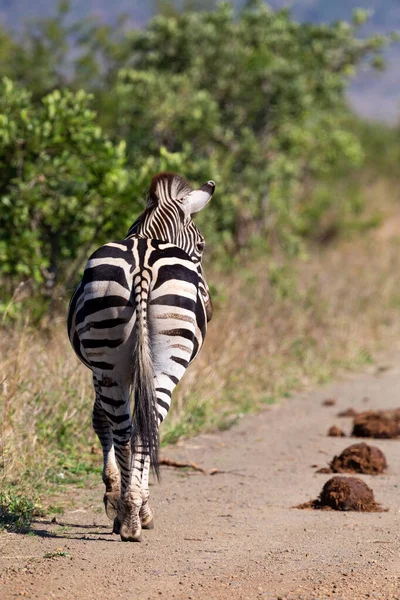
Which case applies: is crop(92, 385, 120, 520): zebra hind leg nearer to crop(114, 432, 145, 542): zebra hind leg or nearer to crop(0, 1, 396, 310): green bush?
crop(114, 432, 145, 542): zebra hind leg

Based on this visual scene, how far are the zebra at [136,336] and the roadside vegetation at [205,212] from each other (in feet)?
2.50

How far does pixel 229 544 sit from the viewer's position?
4883 mm

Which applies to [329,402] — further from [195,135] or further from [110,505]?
[195,135]

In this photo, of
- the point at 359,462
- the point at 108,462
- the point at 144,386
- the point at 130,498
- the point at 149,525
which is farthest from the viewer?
the point at 359,462

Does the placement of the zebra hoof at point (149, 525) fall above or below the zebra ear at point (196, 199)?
below

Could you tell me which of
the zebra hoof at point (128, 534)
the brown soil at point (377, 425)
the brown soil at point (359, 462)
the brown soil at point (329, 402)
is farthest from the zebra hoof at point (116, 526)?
the brown soil at point (329, 402)

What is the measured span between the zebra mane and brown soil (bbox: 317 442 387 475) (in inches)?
91.1

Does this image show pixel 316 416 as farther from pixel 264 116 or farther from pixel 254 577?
pixel 264 116

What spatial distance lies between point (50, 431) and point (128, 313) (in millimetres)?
2072

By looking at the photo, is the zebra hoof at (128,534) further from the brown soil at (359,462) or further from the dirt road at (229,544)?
the brown soil at (359,462)

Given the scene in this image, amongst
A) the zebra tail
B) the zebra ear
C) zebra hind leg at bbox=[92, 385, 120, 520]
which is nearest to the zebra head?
the zebra ear

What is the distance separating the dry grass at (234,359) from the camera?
6.17m

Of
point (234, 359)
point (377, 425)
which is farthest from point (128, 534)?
point (234, 359)

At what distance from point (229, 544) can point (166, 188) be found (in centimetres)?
209
